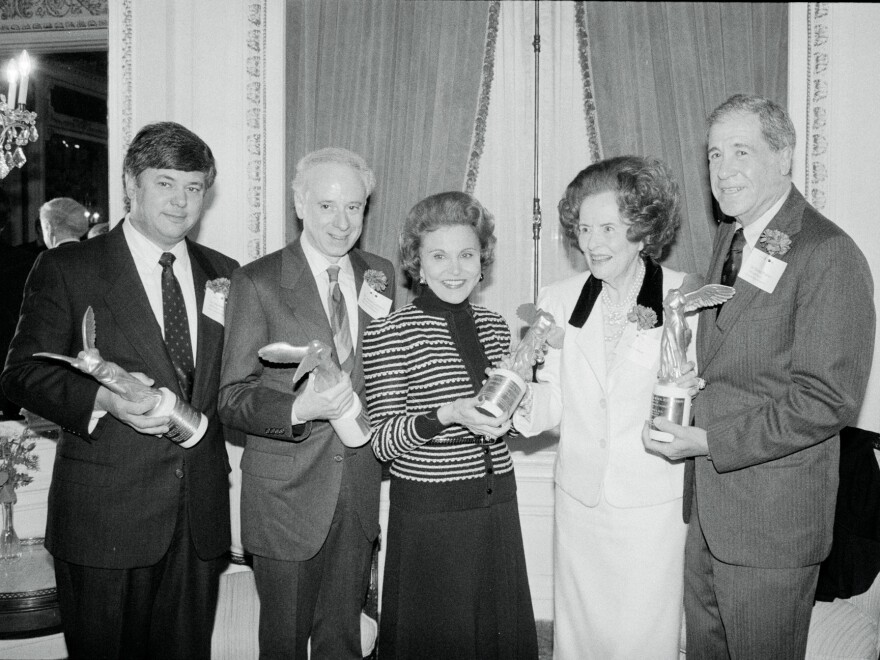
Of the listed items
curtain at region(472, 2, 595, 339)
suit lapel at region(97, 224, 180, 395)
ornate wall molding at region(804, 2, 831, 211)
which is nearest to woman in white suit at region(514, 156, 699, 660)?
suit lapel at region(97, 224, 180, 395)

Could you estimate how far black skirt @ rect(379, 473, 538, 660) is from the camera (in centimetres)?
224

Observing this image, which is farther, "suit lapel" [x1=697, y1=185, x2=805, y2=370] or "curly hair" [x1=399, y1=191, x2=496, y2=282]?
"curly hair" [x1=399, y1=191, x2=496, y2=282]

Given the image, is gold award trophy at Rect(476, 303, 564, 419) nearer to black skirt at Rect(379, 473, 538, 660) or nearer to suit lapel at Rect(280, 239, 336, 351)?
black skirt at Rect(379, 473, 538, 660)

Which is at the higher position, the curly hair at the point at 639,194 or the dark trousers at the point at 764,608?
the curly hair at the point at 639,194

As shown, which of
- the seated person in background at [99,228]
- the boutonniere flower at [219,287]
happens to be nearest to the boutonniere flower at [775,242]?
the boutonniere flower at [219,287]

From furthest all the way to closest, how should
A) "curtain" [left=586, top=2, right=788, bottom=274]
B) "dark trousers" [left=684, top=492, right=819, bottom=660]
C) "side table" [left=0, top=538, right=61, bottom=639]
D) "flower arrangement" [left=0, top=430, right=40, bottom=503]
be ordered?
"curtain" [left=586, top=2, right=788, bottom=274] < "flower arrangement" [left=0, top=430, right=40, bottom=503] < "side table" [left=0, top=538, right=61, bottom=639] < "dark trousers" [left=684, top=492, right=819, bottom=660]

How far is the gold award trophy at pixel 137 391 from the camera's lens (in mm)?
2078

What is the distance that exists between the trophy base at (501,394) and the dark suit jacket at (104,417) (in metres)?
1.02

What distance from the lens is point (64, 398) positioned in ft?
7.35

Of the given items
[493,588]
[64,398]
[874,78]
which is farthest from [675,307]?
[874,78]

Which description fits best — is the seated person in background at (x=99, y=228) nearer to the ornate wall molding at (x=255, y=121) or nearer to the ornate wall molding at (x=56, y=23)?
the ornate wall molding at (x=255, y=121)

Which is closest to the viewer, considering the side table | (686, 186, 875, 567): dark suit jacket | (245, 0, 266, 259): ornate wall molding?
(686, 186, 875, 567): dark suit jacket

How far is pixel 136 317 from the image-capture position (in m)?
2.33

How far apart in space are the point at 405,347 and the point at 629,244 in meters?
0.79
